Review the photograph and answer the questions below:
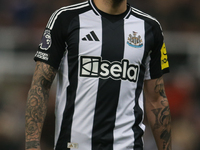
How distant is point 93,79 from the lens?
105 inches

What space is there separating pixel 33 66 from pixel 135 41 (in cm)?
312

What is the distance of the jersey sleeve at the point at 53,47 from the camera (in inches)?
105

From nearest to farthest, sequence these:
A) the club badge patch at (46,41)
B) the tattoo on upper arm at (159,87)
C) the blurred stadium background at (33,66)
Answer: the club badge patch at (46,41)
the tattoo on upper arm at (159,87)
the blurred stadium background at (33,66)

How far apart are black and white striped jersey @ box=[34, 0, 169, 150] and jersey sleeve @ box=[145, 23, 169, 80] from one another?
0.45 feet

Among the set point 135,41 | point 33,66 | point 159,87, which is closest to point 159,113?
point 159,87

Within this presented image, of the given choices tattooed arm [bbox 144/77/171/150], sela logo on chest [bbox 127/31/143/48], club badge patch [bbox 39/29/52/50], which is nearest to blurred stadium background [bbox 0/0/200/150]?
tattooed arm [bbox 144/77/171/150]

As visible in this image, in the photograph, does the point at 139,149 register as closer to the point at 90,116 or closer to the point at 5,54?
the point at 90,116

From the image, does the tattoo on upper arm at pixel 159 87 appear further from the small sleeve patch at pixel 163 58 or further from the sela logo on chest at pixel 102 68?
the sela logo on chest at pixel 102 68

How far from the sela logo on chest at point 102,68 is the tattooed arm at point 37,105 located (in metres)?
0.19

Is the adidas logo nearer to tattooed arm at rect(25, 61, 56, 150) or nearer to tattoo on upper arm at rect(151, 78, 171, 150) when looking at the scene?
tattooed arm at rect(25, 61, 56, 150)

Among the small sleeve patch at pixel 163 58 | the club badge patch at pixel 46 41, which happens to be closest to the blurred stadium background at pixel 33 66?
the small sleeve patch at pixel 163 58

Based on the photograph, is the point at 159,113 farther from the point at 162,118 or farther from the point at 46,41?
the point at 46,41

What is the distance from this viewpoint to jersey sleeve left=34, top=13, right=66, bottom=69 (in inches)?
105

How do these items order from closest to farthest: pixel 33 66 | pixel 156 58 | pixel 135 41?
pixel 135 41, pixel 156 58, pixel 33 66
